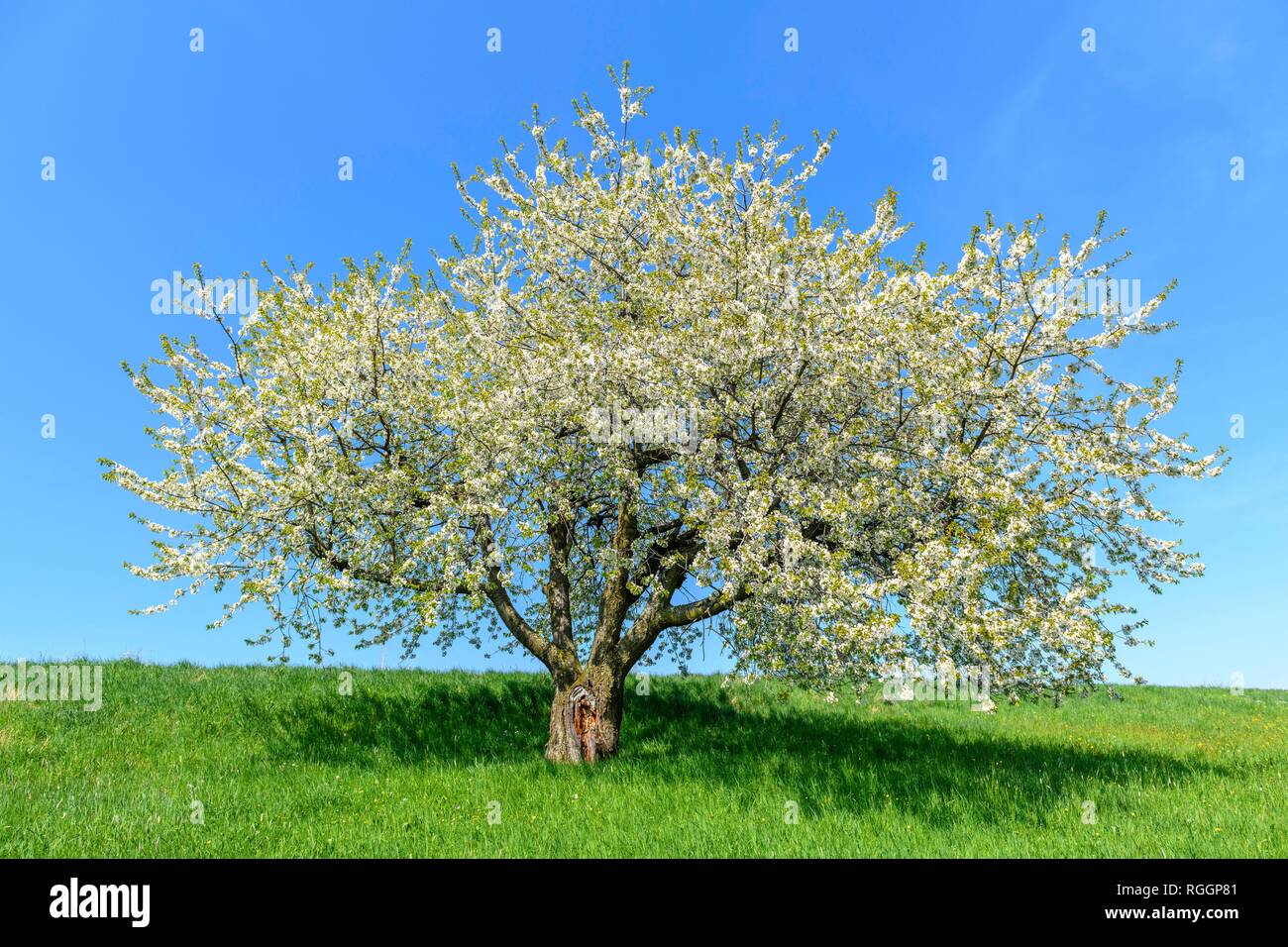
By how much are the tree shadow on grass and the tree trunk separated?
2.21ft

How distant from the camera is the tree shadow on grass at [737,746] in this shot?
52.6 feet

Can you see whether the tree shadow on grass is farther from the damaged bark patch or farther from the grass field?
the damaged bark patch

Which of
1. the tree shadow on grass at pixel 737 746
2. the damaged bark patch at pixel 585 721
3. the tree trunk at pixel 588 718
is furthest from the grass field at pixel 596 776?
the damaged bark patch at pixel 585 721

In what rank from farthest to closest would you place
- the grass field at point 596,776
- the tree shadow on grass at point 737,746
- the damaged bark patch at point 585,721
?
1. the damaged bark patch at point 585,721
2. the tree shadow on grass at point 737,746
3. the grass field at point 596,776

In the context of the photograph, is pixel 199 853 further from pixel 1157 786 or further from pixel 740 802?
pixel 1157 786

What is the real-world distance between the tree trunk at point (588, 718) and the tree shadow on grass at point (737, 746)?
0.67 metres

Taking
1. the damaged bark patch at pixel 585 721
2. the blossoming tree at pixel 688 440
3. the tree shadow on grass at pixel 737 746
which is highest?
the blossoming tree at pixel 688 440

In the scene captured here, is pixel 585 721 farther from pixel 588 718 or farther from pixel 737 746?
pixel 737 746

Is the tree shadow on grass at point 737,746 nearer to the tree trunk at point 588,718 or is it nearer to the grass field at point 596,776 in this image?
the grass field at point 596,776

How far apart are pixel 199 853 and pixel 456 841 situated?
3580 mm

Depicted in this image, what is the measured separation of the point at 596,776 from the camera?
53.9ft

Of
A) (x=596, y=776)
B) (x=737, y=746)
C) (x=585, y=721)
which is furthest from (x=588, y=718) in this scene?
(x=737, y=746)
